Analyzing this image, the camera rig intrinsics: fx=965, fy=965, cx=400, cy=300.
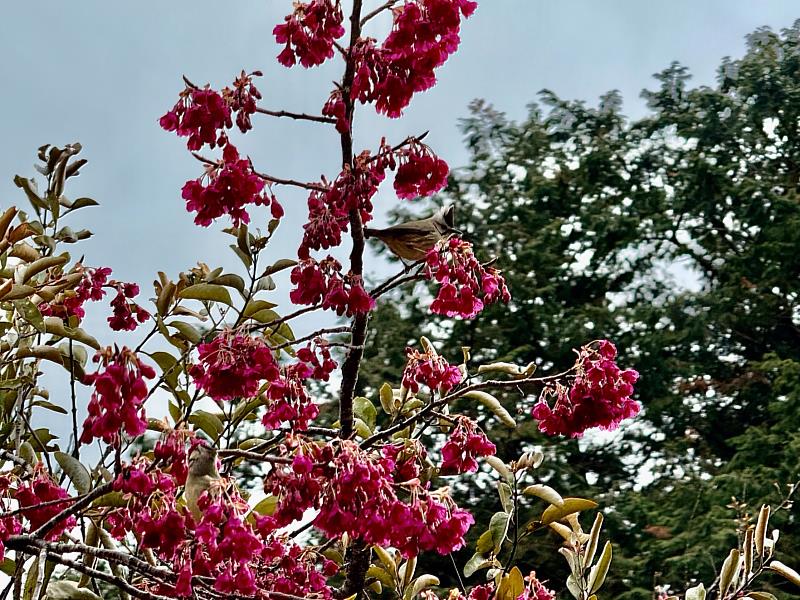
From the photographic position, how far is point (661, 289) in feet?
36.3

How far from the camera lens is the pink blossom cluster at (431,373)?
1.79 meters

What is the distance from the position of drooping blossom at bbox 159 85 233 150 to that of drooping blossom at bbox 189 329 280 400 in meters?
0.34

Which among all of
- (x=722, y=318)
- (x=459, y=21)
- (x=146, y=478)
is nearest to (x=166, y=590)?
(x=146, y=478)

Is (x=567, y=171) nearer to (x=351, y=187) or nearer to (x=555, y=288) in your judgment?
(x=555, y=288)

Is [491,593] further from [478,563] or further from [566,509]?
[566,509]

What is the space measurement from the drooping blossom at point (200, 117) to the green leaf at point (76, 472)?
21.3 inches

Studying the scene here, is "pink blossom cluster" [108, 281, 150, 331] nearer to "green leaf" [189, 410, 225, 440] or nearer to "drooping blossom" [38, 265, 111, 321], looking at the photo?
"drooping blossom" [38, 265, 111, 321]

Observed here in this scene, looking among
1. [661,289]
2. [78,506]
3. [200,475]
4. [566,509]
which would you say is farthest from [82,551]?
[661,289]

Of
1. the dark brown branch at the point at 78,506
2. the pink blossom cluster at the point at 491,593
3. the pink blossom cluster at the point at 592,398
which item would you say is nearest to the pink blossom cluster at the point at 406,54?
the pink blossom cluster at the point at 592,398

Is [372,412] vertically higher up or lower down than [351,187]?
lower down

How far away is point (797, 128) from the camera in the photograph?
11391mm

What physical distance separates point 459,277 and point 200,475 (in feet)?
1.91

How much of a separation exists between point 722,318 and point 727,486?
7.83 feet

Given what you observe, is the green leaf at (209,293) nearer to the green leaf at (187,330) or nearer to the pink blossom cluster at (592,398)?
the green leaf at (187,330)
